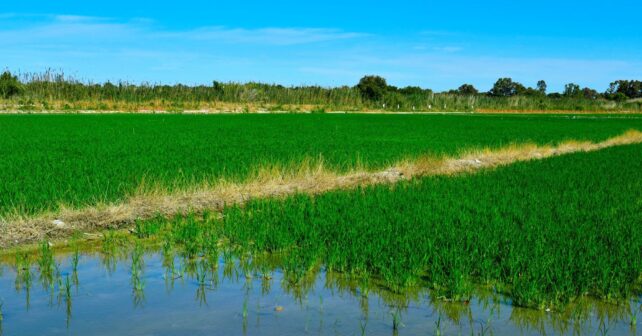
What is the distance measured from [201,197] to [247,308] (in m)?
→ 4.77

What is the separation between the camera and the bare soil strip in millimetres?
7691

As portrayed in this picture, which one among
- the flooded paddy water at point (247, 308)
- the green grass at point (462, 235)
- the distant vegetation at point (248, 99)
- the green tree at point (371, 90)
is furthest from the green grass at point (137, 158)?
the green tree at point (371, 90)

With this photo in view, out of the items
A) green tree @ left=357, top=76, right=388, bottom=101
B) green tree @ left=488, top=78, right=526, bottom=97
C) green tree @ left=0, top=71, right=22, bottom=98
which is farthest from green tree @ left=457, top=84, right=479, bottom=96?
green tree @ left=0, top=71, right=22, bottom=98

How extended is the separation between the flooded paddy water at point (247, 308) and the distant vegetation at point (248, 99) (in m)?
46.7

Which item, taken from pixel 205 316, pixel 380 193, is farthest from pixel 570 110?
pixel 205 316

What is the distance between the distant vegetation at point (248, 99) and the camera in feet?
175

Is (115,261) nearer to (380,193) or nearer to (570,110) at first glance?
(380,193)

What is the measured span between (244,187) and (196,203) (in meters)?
1.32

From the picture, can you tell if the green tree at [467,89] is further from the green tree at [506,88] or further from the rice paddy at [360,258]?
the rice paddy at [360,258]

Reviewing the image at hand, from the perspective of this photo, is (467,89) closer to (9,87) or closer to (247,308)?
(9,87)

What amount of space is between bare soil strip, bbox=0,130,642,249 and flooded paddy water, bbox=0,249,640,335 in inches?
53.8

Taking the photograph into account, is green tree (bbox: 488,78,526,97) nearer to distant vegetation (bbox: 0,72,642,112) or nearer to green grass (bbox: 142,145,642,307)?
distant vegetation (bbox: 0,72,642,112)

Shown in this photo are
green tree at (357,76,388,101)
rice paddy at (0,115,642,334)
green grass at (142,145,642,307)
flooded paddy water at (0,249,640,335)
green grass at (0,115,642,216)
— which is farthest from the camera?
green tree at (357,76,388,101)

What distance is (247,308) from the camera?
17.0 ft
